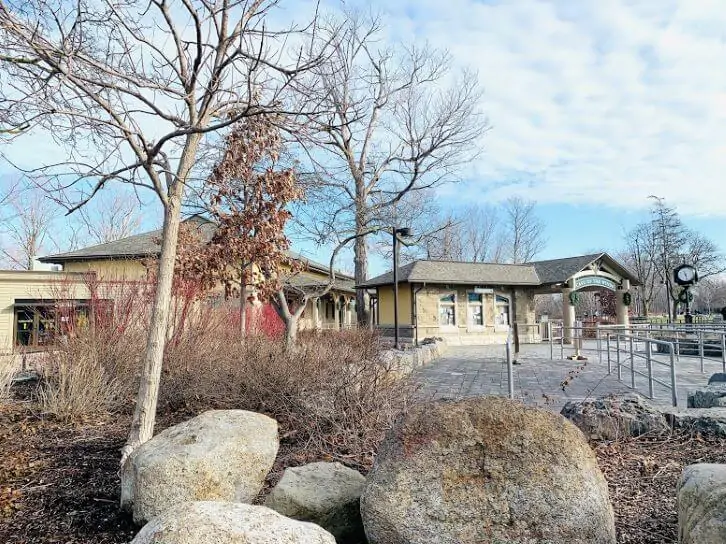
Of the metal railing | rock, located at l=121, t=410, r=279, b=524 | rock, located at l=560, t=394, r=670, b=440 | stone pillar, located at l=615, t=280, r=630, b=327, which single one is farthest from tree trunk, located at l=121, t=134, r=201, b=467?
stone pillar, located at l=615, t=280, r=630, b=327

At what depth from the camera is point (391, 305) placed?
2603 centimetres

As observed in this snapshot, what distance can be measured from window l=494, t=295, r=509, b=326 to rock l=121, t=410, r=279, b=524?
24145mm

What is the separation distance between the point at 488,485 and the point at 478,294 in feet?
79.0

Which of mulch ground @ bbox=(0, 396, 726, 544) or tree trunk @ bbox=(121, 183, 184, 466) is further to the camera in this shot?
tree trunk @ bbox=(121, 183, 184, 466)

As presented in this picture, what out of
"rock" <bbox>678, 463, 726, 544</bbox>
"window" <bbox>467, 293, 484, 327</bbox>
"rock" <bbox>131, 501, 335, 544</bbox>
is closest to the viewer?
"rock" <bbox>131, 501, 335, 544</bbox>

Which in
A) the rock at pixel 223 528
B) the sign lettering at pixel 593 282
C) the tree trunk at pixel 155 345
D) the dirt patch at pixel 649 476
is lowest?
the dirt patch at pixel 649 476

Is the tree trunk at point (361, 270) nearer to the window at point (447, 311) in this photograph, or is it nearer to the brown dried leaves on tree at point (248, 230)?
the window at point (447, 311)

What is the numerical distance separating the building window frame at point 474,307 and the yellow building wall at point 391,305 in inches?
126

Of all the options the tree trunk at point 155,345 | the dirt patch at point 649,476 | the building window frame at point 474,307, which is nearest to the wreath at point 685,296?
the building window frame at point 474,307

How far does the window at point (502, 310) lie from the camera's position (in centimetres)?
2691

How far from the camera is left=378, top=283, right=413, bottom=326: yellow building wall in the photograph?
25.2m

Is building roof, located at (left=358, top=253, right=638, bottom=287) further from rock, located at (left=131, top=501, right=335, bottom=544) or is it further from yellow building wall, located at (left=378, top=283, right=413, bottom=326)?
rock, located at (left=131, top=501, right=335, bottom=544)

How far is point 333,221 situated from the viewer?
23.0 m

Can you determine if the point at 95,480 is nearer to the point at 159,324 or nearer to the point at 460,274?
the point at 159,324
